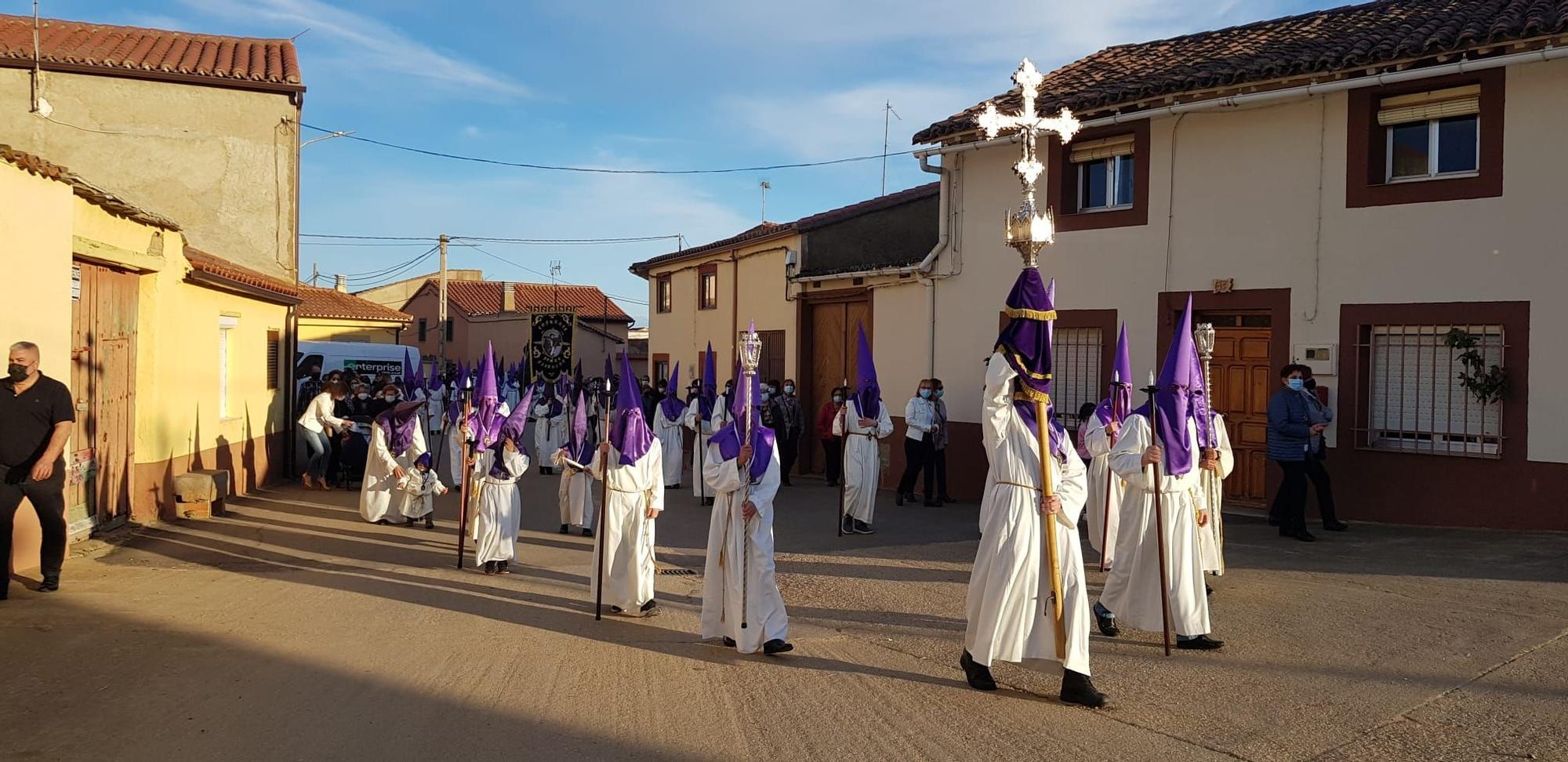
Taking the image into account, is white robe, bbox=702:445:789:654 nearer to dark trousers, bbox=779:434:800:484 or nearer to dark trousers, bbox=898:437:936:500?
dark trousers, bbox=898:437:936:500

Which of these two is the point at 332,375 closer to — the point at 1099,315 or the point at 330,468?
the point at 330,468

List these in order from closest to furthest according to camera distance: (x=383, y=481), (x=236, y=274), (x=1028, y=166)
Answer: (x=1028, y=166) → (x=383, y=481) → (x=236, y=274)

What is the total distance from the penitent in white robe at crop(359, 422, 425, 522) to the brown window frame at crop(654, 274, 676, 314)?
15.1 meters

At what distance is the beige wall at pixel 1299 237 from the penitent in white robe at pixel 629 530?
7837 mm

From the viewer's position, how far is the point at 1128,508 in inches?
311

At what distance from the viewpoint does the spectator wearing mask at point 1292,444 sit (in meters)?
11.2

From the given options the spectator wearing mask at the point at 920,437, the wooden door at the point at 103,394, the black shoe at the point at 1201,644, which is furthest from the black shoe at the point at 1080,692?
the wooden door at the point at 103,394

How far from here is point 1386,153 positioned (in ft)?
40.3

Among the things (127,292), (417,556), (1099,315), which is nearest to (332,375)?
(127,292)

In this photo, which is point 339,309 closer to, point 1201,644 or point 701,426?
point 701,426

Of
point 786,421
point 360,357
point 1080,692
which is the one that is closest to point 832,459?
point 786,421

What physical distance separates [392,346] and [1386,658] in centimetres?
2520

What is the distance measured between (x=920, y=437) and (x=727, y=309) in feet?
35.9

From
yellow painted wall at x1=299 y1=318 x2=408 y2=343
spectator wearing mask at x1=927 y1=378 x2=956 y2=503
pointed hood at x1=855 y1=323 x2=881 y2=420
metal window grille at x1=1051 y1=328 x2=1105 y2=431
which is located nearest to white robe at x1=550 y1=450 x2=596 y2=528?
pointed hood at x1=855 y1=323 x2=881 y2=420
